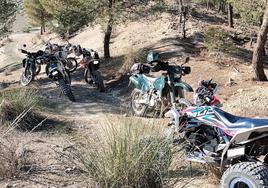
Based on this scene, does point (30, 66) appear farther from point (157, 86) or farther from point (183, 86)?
point (183, 86)

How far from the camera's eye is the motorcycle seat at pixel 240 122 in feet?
15.6

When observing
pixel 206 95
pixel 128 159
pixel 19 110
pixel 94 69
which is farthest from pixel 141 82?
pixel 128 159

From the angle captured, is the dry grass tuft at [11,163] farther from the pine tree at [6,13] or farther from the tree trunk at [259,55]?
the pine tree at [6,13]

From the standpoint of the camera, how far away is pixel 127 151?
409 centimetres

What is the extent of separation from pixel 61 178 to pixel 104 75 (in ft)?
32.3

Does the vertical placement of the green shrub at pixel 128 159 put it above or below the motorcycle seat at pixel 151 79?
above

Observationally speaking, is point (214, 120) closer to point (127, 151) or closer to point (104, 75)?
point (127, 151)

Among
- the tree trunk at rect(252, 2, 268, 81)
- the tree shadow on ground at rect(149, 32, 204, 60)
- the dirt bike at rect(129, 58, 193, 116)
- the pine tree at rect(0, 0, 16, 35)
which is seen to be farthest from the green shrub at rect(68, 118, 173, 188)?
the pine tree at rect(0, 0, 16, 35)

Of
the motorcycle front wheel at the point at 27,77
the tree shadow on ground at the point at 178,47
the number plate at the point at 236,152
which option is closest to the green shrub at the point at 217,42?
the tree shadow on ground at the point at 178,47

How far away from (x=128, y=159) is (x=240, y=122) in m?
1.49

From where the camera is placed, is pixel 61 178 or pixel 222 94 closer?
pixel 61 178

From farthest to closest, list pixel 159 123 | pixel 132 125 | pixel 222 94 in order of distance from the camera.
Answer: pixel 222 94 → pixel 159 123 → pixel 132 125

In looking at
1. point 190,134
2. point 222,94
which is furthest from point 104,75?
point 190,134

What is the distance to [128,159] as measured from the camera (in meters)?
4.04
